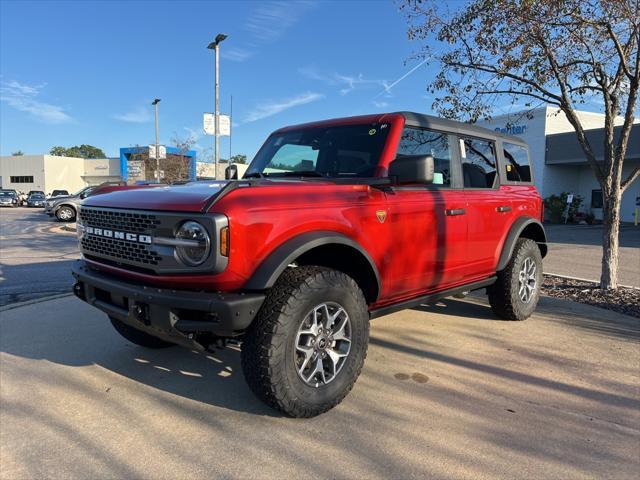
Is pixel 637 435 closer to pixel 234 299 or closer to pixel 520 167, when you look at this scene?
pixel 234 299

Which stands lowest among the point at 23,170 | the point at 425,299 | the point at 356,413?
the point at 356,413

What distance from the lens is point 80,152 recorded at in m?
122

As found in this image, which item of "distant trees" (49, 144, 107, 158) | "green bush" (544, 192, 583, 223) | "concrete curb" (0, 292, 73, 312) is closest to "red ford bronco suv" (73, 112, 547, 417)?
"concrete curb" (0, 292, 73, 312)

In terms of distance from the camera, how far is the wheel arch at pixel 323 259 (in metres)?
2.66

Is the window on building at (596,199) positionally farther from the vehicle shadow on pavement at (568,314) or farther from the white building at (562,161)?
the vehicle shadow on pavement at (568,314)

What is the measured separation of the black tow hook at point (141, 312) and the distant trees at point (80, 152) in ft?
422

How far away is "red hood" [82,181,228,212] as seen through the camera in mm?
2649

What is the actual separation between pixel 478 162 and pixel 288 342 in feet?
9.71

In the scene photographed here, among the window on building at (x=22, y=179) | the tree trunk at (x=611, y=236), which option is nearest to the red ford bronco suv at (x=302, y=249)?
the tree trunk at (x=611, y=236)

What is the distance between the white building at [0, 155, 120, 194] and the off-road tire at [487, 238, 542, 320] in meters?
59.1

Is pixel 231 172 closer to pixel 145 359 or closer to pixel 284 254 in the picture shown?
pixel 145 359

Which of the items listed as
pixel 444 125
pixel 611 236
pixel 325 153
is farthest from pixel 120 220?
pixel 611 236

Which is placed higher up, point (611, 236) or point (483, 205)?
point (483, 205)

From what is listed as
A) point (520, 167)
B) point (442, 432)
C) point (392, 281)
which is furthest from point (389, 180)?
point (520, 167)
